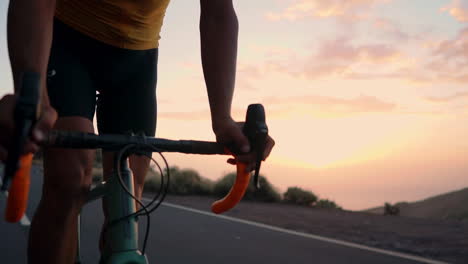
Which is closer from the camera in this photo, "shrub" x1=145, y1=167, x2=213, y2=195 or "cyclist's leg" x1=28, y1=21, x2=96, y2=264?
"cyclist's leg" x1=28, y1=21, x2=96, y2=264

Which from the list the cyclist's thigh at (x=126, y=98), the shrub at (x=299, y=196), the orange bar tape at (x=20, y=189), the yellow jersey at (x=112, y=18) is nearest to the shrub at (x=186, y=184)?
the shrub at (x=299, y=196)

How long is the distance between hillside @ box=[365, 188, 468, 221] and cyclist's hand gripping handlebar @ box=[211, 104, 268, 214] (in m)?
7.53

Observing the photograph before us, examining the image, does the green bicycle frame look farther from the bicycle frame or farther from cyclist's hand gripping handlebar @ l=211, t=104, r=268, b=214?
cyclist's hand gripping handlebar @ l=211, t=104, r=268, b=214

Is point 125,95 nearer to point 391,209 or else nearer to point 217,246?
point 217,246

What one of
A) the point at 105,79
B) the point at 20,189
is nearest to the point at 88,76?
the point at 105,79

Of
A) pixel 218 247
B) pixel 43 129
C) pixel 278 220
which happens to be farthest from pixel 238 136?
pixel 278 220

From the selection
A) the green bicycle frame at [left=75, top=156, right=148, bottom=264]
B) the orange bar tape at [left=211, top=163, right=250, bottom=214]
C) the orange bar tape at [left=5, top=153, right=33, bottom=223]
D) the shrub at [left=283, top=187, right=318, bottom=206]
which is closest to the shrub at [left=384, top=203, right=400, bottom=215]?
the shrub at [left=283, top=187, right=318, bottom=206]

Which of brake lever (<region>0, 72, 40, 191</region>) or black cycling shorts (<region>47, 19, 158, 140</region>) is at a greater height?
black cycling shorts (<region>47, 19, 158, 140</region>)

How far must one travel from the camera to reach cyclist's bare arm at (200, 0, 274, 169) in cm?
212

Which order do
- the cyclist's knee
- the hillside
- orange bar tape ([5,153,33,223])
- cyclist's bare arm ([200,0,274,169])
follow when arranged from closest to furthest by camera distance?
orange bar tape ([5,153,33,223]), the cyclist's knee, cyclist's bare arm ([200,0,274,169]), the hillside

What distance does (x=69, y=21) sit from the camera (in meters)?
2.34

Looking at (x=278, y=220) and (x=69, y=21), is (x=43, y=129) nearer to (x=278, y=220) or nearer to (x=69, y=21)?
(x=69, y=21)

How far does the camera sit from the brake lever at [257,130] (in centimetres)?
166

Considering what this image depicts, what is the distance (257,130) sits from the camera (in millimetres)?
1691
